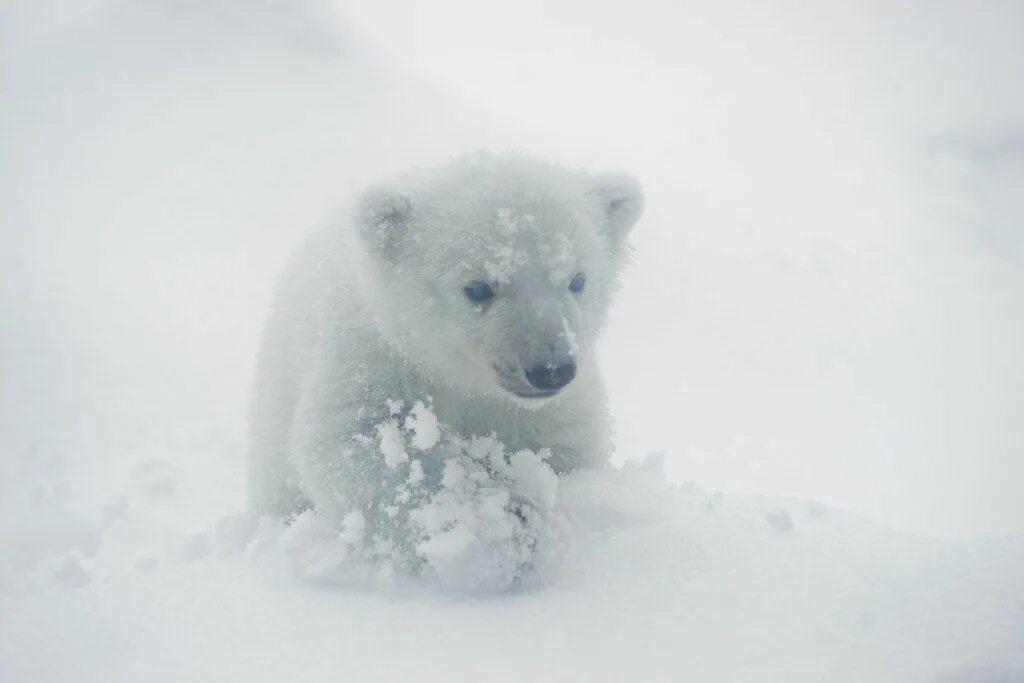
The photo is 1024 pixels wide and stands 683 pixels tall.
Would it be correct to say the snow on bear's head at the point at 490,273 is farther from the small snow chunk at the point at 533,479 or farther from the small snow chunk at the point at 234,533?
the small snow chunk at the point at 234,533

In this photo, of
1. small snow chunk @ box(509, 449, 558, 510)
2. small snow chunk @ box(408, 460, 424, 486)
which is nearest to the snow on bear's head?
small snow chunk @ box(509, 449, 558, 510)

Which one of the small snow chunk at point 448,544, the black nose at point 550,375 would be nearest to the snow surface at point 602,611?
the small snow chunk at point 448,544

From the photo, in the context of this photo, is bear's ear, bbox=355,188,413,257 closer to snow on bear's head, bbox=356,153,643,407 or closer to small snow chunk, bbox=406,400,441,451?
snow on bear's head, bbox=356,153,643,407

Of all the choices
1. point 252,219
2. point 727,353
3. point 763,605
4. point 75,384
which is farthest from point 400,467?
point 252,219

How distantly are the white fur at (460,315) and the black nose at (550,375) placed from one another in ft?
0.16

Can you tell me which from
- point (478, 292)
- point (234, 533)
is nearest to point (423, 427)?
point (478, 292)

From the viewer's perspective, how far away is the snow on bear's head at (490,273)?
291cm

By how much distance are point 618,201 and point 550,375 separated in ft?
3.55

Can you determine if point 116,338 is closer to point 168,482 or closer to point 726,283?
point 168,482

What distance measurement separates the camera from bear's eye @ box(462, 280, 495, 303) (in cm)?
302

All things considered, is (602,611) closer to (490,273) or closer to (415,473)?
(415,473)

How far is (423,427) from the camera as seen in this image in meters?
3.00

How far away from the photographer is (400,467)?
296 centimetres

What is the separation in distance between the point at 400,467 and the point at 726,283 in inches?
378
